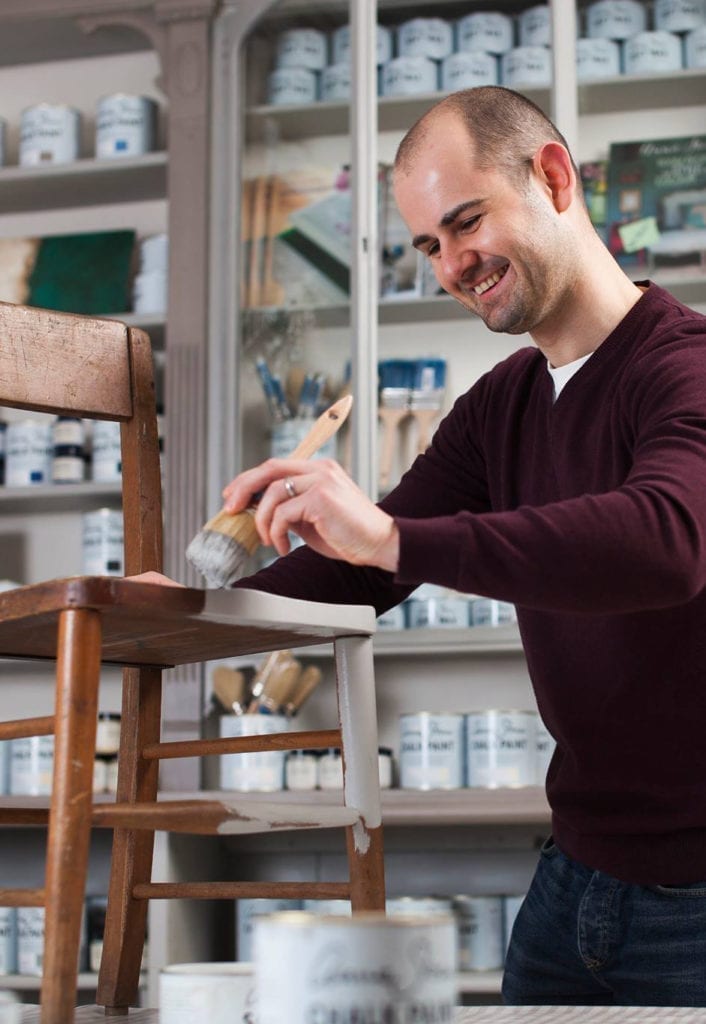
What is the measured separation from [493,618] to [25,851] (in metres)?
1.20

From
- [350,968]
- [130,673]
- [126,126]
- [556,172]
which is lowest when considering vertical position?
[350,968]

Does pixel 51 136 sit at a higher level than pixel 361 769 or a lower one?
higher

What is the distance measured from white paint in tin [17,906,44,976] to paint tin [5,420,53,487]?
90cm

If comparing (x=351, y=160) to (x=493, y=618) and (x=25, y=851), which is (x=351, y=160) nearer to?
(x=493, y=618)

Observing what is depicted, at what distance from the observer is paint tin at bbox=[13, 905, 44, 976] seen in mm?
2557

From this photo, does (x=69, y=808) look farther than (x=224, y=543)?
No

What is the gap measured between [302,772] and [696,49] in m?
1.63

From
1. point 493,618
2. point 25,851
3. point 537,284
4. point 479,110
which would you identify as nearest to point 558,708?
point 537,284

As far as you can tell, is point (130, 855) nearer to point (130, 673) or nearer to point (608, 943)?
point (130, 673)

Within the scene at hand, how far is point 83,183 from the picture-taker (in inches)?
119

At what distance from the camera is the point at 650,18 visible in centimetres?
269

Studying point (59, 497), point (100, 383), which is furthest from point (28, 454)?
point (100, 383)

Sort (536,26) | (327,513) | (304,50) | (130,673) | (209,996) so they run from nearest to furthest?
(209,996) < (327,513) < (130,673) < (536,26) < (304,50)

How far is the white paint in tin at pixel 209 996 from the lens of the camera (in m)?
0.67
